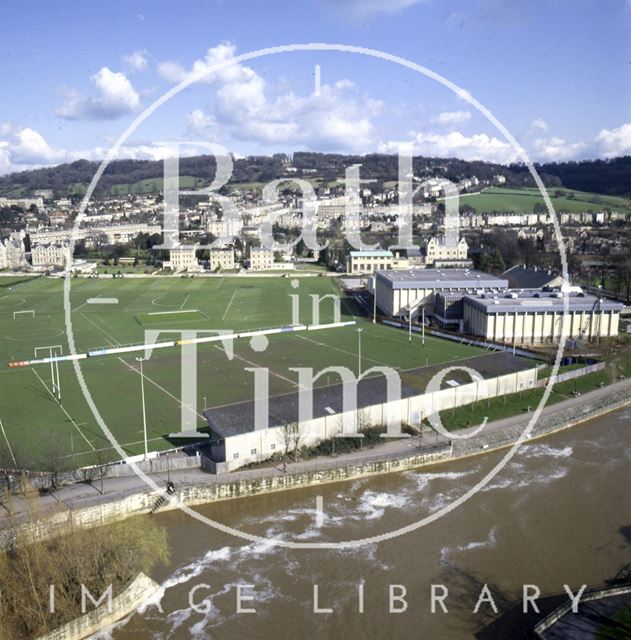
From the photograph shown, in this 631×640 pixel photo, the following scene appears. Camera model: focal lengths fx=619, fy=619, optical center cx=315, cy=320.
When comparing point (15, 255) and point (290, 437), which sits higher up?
point (15, 255)

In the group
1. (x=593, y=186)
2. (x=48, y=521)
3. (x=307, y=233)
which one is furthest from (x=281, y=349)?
(x=593, y=186)

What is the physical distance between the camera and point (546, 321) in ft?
66.9

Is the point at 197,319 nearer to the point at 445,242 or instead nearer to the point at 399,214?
the point at 445,242

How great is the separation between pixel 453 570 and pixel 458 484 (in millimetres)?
2735

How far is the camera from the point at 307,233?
54.2 meters

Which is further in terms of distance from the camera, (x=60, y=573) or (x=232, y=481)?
(x=232, y=481)

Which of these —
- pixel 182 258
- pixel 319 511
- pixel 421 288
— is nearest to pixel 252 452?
pixel 319 511

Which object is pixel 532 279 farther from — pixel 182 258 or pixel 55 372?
pixel 182 258

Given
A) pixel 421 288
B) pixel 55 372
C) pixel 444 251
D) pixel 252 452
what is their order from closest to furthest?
pixel 252 452 < pixel 55 372 < pixel 421 288 < pixel 444 251

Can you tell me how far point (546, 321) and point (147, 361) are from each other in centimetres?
1281

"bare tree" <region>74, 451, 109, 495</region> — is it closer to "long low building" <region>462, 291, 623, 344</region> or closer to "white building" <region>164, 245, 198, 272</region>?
"long low building" <region>462, 291, 623, 344</region>

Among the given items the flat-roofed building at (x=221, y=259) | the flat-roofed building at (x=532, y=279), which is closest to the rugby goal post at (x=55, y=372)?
the flat-roofed building at (x=532, y=279)

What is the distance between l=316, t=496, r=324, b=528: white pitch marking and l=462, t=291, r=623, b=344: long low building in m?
11.7

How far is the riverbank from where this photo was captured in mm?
Result: 8891
